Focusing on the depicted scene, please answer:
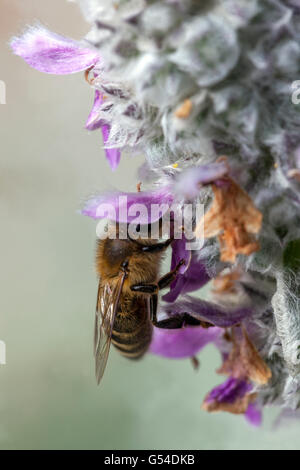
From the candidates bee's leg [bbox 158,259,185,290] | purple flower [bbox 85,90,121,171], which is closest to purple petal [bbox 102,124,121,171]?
purple flower [bbox 85,90,121,171]

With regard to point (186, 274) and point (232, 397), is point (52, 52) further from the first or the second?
point (232, 397)

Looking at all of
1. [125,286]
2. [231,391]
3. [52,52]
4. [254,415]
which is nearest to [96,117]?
[52,52]

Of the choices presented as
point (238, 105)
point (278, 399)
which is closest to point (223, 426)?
point (278, 399)

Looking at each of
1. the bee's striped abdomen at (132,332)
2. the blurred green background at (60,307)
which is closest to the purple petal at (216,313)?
the bee's striped abdomen at (132,332)

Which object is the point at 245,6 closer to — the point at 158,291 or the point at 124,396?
the point at 158,291

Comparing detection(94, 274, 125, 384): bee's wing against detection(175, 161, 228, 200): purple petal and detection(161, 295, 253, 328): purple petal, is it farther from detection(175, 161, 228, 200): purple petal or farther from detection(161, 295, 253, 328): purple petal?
detection(175, 161, 228, 200): purple petal
